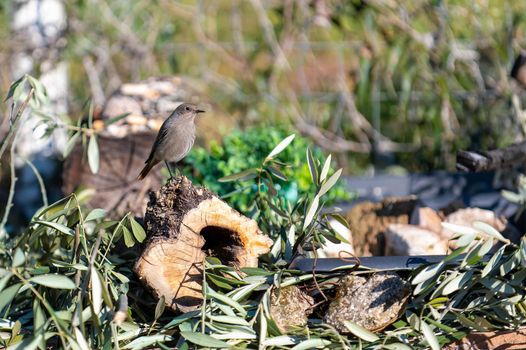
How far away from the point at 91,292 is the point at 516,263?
1.07 metres

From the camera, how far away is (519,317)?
2.04 metres

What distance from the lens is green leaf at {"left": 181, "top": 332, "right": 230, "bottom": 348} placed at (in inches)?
70.2

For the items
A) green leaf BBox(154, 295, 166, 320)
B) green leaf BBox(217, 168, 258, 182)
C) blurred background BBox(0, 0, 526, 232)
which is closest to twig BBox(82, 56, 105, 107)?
blurred background BBox(0, 0, 526, 232)

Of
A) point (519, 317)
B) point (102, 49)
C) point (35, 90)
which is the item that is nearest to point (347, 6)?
point (102, 49)

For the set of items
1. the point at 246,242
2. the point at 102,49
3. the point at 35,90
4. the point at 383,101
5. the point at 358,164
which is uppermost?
the point at 35,90

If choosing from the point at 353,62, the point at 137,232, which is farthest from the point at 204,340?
the point at 353,62

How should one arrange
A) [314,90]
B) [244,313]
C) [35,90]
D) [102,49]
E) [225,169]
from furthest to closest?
[314,90] → [102,49] → [225,169] → [35,90] → [244,313]

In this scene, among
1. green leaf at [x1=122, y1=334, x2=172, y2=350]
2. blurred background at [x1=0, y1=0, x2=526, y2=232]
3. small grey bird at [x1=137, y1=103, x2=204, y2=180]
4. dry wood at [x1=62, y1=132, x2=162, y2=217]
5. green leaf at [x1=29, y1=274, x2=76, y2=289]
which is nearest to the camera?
green leaf at [x1=29, y1=274, x2=76, y2=289]

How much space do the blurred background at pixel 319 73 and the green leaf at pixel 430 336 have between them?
2.31 metres

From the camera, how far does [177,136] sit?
2549mm

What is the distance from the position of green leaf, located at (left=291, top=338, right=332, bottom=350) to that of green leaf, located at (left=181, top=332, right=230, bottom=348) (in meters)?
0.17

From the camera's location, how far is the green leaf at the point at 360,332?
185cm

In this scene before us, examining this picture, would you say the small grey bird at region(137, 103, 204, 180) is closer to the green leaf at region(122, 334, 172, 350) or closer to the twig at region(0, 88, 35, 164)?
the twig at region(0, 88, 35, 164)

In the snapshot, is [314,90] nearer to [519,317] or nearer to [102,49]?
[102,49]
